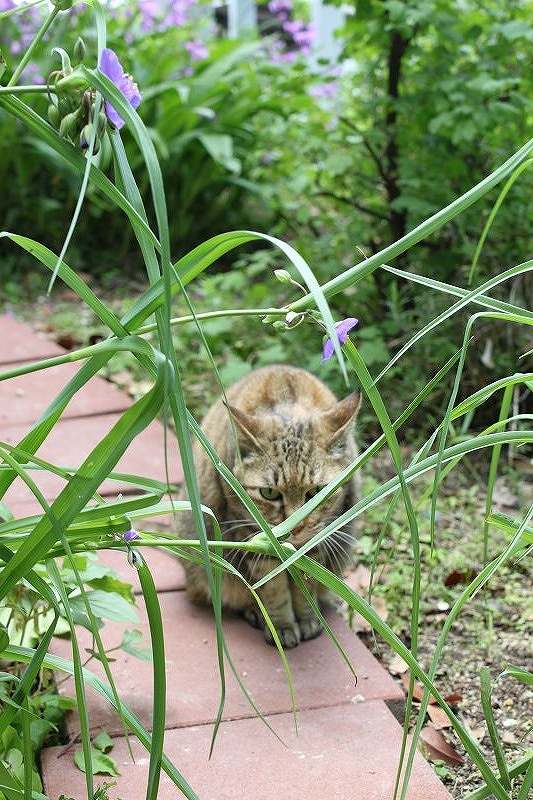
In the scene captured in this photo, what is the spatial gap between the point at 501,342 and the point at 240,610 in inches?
67.6

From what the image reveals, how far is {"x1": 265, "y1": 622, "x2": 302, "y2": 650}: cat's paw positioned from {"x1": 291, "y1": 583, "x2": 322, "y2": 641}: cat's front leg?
0.02 metres

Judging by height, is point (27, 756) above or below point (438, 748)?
above

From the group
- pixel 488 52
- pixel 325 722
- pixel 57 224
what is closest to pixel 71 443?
pixel 325 722

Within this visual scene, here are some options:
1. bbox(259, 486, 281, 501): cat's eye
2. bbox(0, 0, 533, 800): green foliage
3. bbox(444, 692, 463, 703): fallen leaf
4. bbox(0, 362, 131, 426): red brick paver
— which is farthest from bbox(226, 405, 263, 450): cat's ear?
bbox(0, 362, 131, 426): red brick paver

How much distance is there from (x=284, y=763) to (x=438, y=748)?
0.39m

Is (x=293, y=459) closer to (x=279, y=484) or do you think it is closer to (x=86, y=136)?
(x=279, y=484)

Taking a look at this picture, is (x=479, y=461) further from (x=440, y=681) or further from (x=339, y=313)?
(x=440, y=681)

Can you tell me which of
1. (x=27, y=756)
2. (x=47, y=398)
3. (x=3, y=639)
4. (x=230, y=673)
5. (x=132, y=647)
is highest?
(x=3, y=639)

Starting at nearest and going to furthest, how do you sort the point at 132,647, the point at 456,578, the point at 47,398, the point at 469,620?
the point at 132,647 → the point at 469,620 → the point at 456,578 → the point at 47,398

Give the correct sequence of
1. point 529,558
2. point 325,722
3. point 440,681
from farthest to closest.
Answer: point 529,558, point 440,681, point 325,722

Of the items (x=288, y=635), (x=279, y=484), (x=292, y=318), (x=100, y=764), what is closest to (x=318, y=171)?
Result: (x=279, y=484)

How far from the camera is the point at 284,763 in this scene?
86.4 inches

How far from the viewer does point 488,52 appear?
393 centimetres

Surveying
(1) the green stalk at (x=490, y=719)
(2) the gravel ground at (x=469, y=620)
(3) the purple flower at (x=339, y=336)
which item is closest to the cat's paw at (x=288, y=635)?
(2) the gravel ground at (x=469, y=620)
